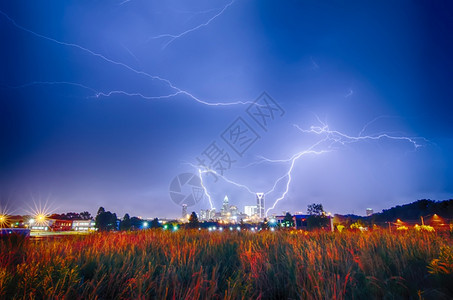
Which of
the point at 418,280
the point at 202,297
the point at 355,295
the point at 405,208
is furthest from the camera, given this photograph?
the point at 405,208

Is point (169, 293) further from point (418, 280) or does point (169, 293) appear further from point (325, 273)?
point (418, 280)

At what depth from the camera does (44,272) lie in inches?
98.1

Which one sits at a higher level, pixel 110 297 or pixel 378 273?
pixel 378 273

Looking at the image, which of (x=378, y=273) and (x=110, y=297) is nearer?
(x=110, y=297)

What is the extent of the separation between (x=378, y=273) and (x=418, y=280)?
0.45 metres

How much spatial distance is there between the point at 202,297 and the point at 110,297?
117cm

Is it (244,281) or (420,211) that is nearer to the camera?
(244,281)

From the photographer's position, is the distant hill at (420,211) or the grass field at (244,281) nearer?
the grass field at (244,281)

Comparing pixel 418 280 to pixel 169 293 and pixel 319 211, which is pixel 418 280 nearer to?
pixel 169 293

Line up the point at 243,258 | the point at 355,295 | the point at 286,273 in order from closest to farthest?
the point at 355,295
the point at 286,273
the point at 243,258

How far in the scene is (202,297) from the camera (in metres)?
2.08

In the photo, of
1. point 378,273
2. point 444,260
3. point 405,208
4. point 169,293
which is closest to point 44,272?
point 169,293

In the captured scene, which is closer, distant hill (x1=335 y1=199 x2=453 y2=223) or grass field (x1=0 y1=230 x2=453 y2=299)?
grass field (x1=0 y1=230 x2=453 y2=299)

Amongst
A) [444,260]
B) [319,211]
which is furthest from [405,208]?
[444,260]
